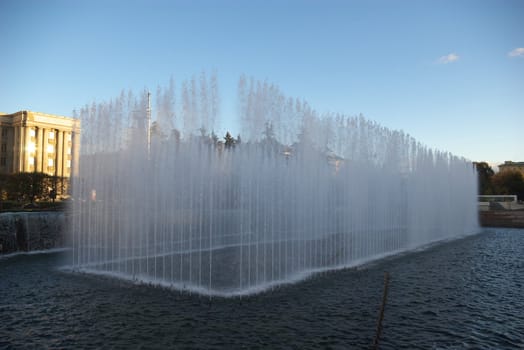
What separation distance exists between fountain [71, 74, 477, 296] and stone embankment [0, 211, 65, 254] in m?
4.03

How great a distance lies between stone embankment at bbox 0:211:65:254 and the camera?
20.0 metres

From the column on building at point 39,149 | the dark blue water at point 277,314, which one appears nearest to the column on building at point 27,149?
the column on building at point 39,149

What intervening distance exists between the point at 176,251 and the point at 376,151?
42.5 feet

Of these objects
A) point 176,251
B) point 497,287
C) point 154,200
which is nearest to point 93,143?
point 154,200

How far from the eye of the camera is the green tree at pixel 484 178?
8395 cm

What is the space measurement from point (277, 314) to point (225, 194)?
27.9 feet

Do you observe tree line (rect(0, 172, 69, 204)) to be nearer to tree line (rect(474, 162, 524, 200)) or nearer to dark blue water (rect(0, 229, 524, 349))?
dark blue water (rect(0, 229, 524, 349))

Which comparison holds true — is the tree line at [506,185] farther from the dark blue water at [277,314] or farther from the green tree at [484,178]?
the dark blue water at [277,314]

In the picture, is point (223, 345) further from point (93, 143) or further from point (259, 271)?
point (93, 143)

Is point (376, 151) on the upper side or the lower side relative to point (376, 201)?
upper

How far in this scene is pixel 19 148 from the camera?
76.9 metres

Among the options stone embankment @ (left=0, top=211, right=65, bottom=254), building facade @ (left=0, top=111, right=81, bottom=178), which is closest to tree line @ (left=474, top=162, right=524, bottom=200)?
stone embankment @ (left=0, top=211, right=65, bottom=254)

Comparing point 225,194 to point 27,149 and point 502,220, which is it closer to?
point 502,220

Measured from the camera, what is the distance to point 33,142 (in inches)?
3110
